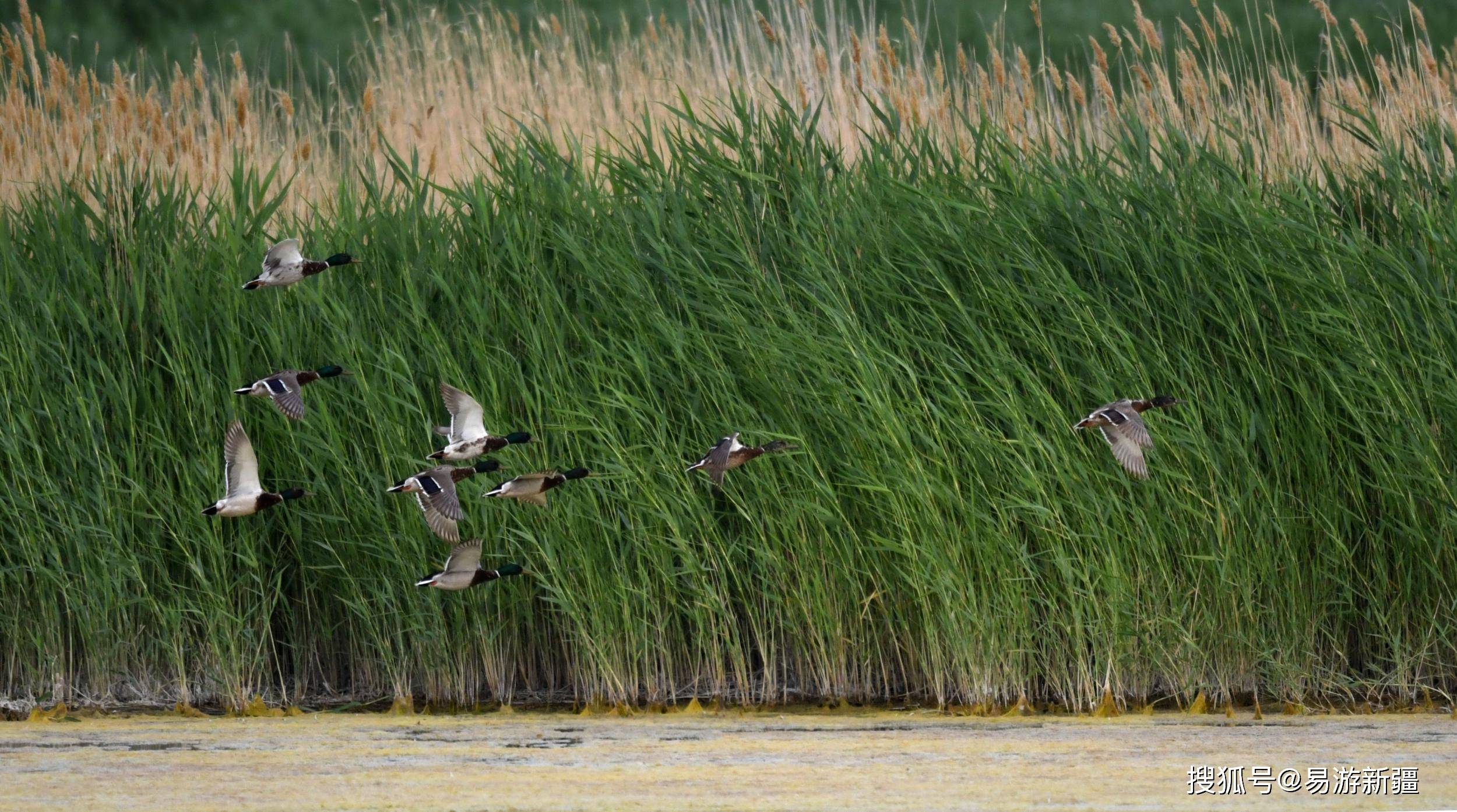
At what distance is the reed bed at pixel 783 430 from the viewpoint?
548 centimetres

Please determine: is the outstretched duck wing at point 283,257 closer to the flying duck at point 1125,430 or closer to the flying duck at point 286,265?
the flying duck at point 286,265

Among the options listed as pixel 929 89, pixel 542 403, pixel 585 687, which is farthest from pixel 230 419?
pixel 929 89

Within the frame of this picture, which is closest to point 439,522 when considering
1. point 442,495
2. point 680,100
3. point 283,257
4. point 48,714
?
point 442,495

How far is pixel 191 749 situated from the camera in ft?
16.2

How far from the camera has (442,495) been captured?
4906 mm

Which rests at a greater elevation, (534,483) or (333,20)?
(333,20)

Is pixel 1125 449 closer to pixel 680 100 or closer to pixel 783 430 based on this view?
pixel 783 430

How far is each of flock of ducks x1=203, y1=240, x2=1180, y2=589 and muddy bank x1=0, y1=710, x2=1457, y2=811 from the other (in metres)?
0.54

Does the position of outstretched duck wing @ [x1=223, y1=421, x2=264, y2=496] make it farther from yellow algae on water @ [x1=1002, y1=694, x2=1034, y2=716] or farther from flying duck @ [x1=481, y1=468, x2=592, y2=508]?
yellow algae on water @ [x1=1002, y1=694, x2=1034, y2=716]

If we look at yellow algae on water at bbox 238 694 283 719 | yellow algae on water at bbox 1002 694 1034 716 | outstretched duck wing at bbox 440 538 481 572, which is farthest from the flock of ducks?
yellow algae on water at bbox 1002 694 1034 716

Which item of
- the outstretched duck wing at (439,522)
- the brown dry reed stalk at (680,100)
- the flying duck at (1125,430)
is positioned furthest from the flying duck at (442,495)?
the brown dry reed stalk at (680,100)

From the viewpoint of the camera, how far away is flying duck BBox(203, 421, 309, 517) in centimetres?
515

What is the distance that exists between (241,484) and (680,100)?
15.2ft

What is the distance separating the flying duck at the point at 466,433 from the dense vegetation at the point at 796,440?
574 millimetres
